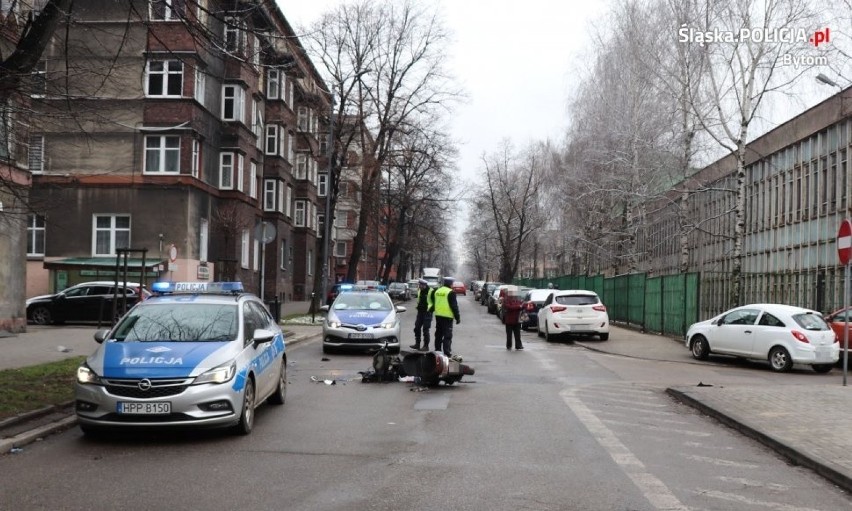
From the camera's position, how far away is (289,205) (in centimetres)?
5103

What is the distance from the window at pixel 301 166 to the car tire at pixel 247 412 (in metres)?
46.9

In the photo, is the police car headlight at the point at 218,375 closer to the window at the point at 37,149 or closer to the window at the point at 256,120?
Answer: the window at the point at 37,149

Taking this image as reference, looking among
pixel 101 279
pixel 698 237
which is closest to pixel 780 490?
pixel 101 279

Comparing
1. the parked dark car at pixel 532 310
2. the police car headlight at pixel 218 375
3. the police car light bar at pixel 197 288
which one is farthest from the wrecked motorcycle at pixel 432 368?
the parked dark car at pixel 532 310

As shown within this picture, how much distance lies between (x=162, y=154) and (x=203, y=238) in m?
4.24

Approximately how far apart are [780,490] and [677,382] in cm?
826

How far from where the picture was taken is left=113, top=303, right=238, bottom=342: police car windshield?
9000mm

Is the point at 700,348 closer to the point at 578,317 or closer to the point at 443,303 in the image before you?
the point at 578,317

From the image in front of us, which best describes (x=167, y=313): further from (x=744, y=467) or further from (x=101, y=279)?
(x=101, y=279)

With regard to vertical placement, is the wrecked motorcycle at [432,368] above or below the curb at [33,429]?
above

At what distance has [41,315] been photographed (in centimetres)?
2631

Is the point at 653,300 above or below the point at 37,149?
below

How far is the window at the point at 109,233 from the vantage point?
110 feet

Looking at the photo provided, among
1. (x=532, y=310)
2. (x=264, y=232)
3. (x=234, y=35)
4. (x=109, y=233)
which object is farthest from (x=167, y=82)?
(x=234, y=35)
